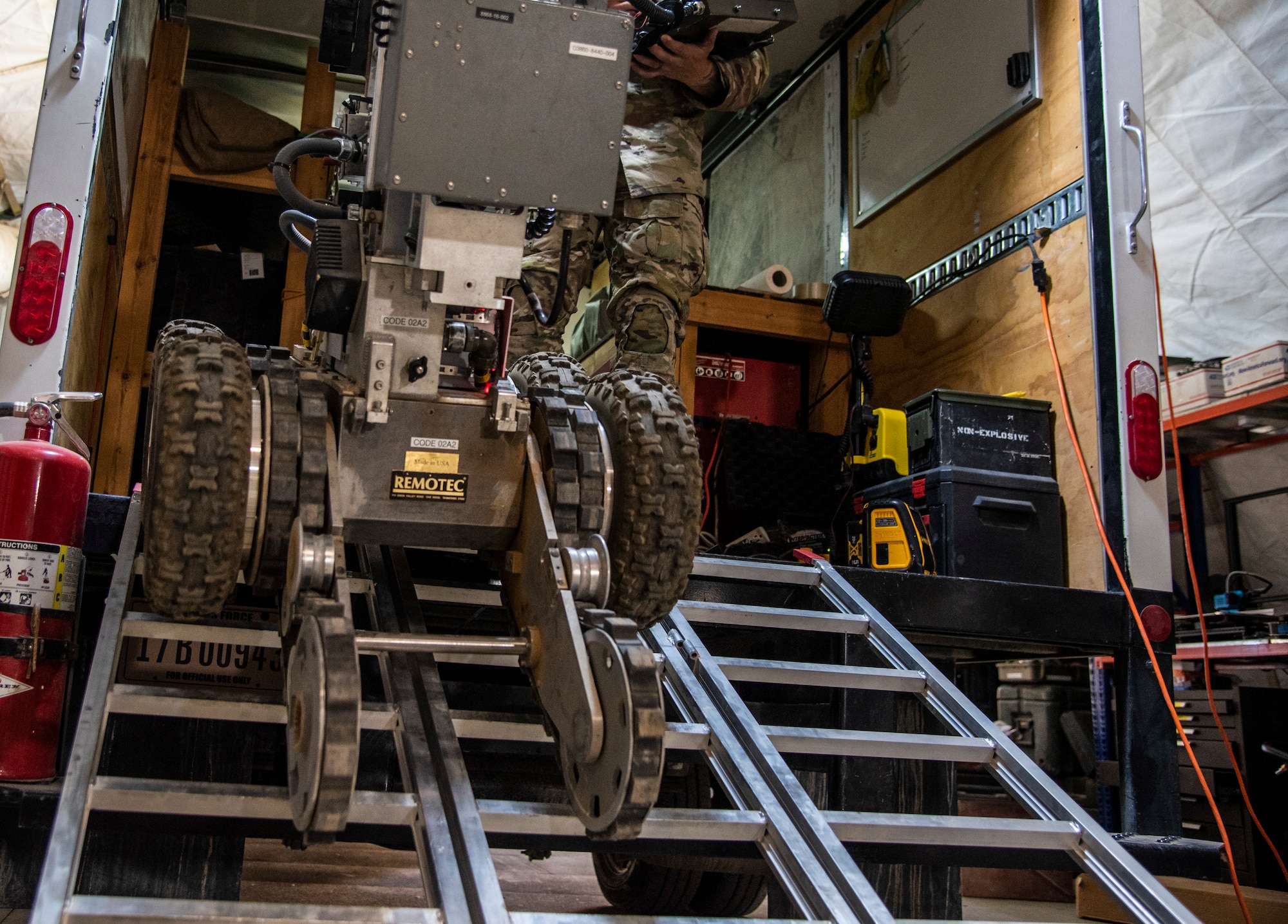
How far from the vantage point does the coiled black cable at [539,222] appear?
1.72 meters

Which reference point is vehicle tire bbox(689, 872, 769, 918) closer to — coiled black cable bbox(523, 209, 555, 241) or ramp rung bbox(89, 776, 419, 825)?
ramp rung bbox(89, 776, 419, 825)

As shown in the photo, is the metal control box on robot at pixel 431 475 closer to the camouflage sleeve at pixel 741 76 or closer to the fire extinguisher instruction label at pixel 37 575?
the fire extinguisher instruction label at pixel 37 575

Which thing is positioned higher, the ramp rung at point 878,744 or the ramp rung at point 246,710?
the ramp rung at point 246,710

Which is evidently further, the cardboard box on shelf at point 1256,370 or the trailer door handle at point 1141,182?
the cardboard box on shelf at point 1256,370

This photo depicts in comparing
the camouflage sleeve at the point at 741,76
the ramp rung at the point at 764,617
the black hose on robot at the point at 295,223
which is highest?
the camouflage sleeve at the point at 741,76

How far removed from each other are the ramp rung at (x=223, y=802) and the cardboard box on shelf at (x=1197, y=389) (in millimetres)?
3756

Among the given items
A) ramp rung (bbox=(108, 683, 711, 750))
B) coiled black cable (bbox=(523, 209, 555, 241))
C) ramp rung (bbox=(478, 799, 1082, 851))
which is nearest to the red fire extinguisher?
ramp rung (bbox=(108, 683, 711, 750))

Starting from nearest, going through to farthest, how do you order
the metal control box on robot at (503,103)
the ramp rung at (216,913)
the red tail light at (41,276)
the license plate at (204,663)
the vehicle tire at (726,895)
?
the ramp rung at (216,913) < the metal control box on robot at (503,103) < the license plate at (204,663) < the red tail light at (41,276) < the vehicle tire at (726,895)

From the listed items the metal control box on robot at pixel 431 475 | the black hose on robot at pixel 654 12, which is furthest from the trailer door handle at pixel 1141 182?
the metal control box on robot at pixel 431 475

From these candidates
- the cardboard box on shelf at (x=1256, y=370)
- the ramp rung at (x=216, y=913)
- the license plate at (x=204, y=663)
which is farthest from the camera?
the cardboard box on shelf at (x=1256, y=370)

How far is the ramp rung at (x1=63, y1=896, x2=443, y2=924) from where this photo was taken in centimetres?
116

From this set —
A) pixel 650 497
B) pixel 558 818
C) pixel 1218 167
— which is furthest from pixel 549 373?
pixel 1218 167

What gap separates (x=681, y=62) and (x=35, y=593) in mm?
1920

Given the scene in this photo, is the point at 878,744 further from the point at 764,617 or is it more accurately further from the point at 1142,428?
the point at 1142,428
